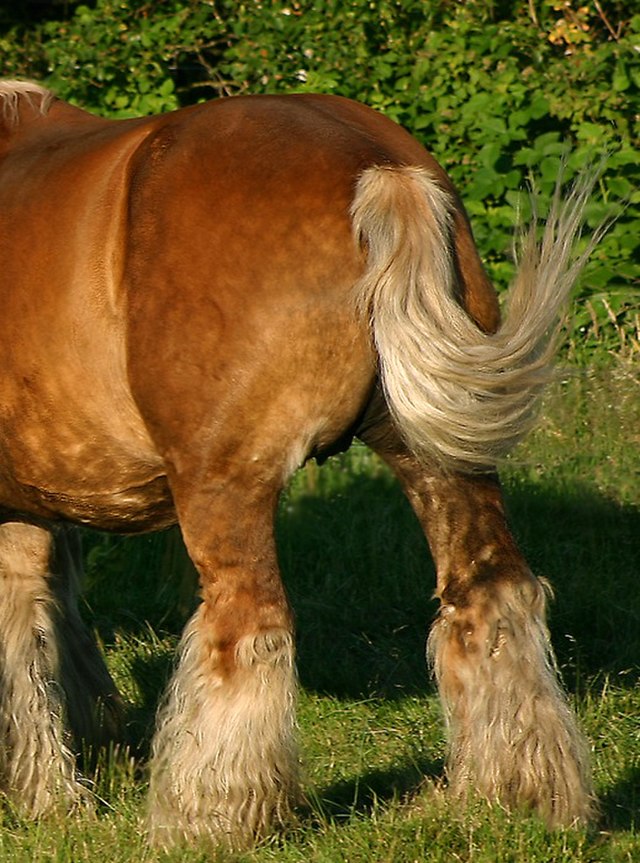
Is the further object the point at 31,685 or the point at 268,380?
the point at 31,685

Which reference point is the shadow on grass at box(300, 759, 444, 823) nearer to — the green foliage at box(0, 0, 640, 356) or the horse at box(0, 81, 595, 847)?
the horse at box(0, 81, 595, 847)

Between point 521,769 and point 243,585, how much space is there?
788mm

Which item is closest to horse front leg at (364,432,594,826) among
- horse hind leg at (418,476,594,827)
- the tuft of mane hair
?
horse hind leg at (418,476,594,827)

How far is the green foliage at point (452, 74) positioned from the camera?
776cm

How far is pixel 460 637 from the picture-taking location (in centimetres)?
352

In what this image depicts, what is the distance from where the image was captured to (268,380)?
3262 millimetres

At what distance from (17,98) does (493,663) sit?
6.74 ft

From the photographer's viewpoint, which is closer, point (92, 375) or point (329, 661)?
point (92, 375)

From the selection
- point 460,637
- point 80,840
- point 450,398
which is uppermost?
point 450,398

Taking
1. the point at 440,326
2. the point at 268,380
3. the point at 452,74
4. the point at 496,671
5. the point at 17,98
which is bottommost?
the point at 496,671

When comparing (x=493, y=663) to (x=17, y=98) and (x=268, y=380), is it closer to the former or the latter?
(x=268, y=380)

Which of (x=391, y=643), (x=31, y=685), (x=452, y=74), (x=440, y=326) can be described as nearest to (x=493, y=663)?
(x=440, y=326)

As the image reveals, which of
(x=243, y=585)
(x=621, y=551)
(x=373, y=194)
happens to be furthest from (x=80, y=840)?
(x=621, y=551)

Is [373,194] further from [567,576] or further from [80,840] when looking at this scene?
[567,576]
